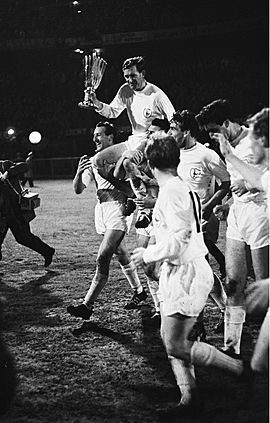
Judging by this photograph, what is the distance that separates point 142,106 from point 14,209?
11.8ft

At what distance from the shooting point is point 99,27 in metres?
36.8

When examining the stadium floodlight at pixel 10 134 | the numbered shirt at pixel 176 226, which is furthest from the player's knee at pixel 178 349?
the stadium floodlight at pixel 10 134

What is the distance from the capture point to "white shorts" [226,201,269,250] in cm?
472

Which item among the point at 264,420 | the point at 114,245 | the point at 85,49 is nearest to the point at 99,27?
the point at 85,49

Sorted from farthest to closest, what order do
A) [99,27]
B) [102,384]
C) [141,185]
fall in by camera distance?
[99,27] → [141,185] → [102,384]

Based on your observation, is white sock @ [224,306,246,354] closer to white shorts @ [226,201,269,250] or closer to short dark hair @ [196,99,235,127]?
white shorts @ [226,201,269,250]

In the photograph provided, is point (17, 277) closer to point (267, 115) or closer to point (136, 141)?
point (136, 141)

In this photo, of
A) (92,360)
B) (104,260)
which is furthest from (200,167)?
(92,360)

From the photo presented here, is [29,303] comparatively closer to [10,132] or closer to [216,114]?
[216,114]

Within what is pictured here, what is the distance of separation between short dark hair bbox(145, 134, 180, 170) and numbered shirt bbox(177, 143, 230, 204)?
2004 mm

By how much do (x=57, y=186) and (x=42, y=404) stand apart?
21.8 m

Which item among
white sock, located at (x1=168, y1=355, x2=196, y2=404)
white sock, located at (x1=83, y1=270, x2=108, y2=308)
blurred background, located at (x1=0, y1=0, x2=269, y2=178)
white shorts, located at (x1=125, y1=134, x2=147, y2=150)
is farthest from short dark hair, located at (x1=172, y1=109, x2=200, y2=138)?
blurred background, located at (x1=0, y1=0, x2=269, y2=178)

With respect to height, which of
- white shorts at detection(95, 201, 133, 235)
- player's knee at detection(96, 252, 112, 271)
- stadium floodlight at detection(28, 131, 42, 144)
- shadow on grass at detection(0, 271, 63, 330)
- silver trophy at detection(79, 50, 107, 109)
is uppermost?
silver trophy at detection(79, 50, 107, 109)

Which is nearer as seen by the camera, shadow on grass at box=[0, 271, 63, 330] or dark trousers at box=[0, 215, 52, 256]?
shadow on grass at box=[0, 271, 63, 330]
